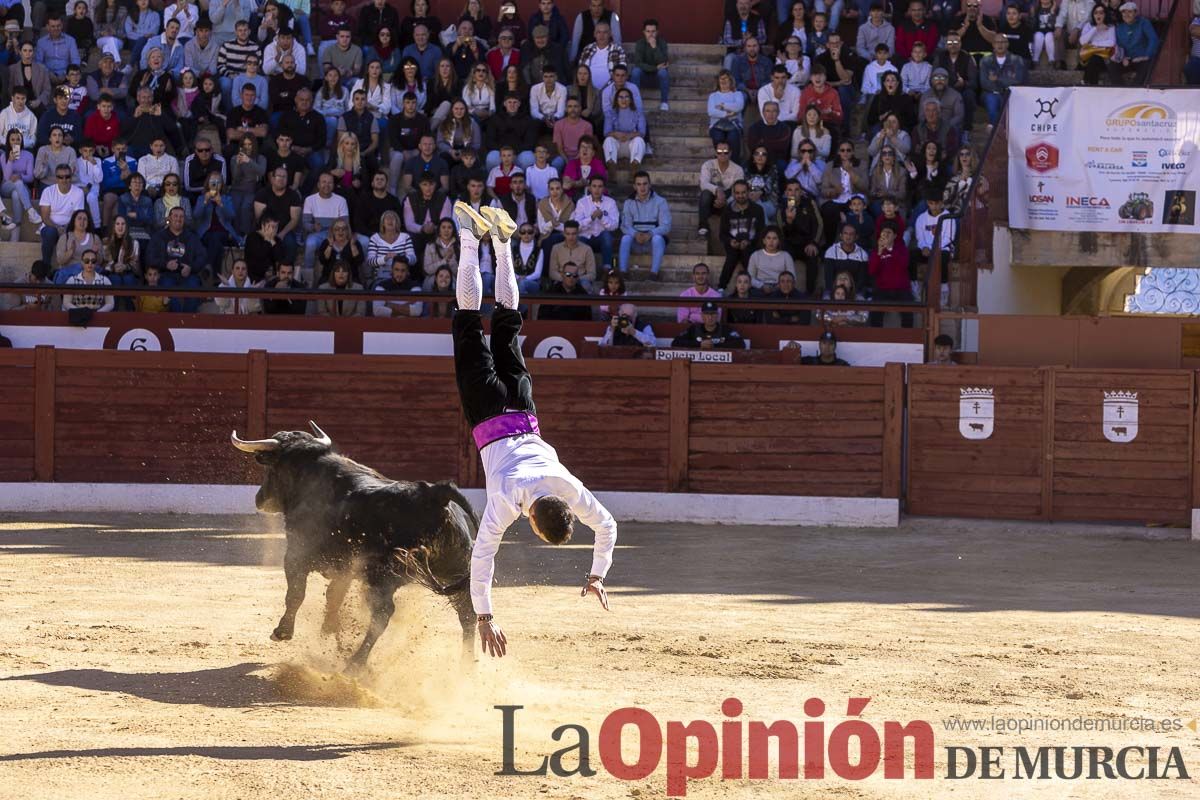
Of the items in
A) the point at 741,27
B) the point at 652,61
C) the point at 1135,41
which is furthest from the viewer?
the point at 741,27

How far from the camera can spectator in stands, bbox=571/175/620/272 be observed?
1413cm

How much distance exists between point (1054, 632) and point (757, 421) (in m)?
4.78

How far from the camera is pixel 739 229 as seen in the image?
45.4ft

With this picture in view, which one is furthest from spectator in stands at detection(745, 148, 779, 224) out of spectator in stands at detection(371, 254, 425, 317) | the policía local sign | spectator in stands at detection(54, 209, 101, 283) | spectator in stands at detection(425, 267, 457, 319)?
spectator in stands at detection(54, 209, 101, 283)

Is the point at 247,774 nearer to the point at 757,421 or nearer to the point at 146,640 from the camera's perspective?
the point at 146,640

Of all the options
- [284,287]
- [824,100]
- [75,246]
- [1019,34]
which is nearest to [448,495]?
[284,287]

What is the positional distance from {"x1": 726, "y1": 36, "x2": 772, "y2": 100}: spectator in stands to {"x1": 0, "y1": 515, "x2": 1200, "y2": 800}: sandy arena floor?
5.66 metres

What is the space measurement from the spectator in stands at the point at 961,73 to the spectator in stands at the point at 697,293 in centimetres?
322

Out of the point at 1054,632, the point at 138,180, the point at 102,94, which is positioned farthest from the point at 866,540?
the point at 102,94

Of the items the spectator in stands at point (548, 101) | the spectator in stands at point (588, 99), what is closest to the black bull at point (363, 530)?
the spectator in stands at point (548, 101)

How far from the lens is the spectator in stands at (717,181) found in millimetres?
14484

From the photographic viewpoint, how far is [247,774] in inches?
210

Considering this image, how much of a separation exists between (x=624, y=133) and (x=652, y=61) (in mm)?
1307

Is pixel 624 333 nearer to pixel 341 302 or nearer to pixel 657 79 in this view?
pixel 341 302
